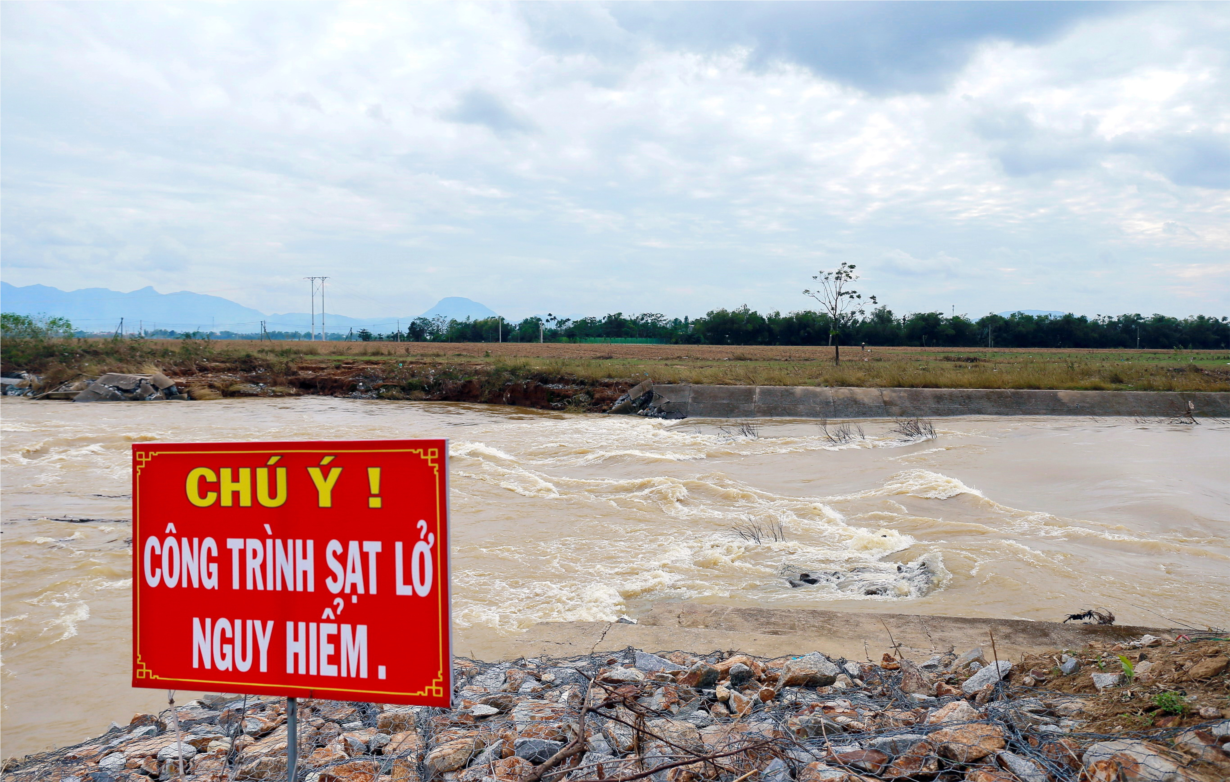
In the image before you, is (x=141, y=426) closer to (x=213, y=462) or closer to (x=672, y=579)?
(x=672, y=579)

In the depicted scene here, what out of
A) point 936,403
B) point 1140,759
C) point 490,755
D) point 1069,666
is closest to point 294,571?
point 490,755

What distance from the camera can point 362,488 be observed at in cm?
215

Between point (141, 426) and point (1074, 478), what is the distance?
20981mm

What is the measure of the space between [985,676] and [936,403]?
777 inches

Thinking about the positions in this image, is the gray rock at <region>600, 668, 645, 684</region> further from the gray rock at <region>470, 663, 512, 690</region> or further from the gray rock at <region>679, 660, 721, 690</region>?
the gray rock at <region>470, 663, 512, 690</region>

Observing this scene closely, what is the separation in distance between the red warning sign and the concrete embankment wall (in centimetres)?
1993

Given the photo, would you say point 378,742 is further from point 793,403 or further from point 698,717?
point 793,403

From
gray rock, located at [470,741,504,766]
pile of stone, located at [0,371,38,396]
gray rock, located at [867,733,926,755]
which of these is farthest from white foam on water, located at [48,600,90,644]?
pile of stone, located at [0,371,38,396]

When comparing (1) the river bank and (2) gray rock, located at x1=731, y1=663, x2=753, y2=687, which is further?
(2) gray rock, located at x1=731, y1=663, x2=753, y2=687

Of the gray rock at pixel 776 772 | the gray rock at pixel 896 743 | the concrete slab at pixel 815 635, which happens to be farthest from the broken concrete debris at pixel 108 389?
the gray rock at pixel 896 743

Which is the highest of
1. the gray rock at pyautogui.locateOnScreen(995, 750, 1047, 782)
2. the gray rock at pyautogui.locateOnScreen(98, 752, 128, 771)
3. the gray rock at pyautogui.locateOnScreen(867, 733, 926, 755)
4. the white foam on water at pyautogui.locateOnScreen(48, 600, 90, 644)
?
the gray rock at pyautogui.locateOnScreen(995, 750, 1047, 782)

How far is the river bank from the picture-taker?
2758 millimetres

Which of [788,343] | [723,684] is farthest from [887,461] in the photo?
[788,343]

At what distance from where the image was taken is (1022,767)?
2701 mm
